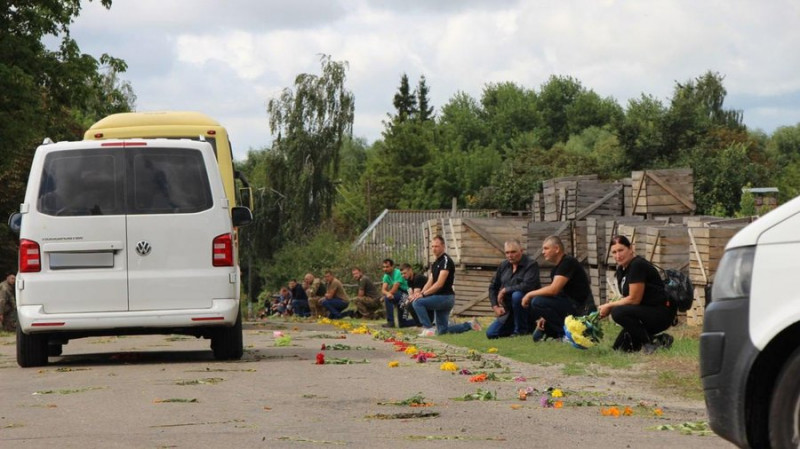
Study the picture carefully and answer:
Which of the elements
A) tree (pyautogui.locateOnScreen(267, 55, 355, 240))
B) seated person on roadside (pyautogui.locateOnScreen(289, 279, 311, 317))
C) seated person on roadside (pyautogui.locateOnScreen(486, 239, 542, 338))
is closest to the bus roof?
seated person on roadside (pyautogui.locateOnScreen(486, 239, 542, 338))

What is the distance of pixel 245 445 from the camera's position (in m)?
7.56

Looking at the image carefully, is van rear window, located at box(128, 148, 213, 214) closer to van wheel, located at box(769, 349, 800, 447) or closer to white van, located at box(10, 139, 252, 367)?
white van, located at box(10, 139, 252, 367)

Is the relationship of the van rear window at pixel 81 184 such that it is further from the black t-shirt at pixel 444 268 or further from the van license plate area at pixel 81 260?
the black t-shirt at pixel 444 268

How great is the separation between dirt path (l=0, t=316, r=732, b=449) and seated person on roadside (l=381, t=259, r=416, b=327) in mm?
11443

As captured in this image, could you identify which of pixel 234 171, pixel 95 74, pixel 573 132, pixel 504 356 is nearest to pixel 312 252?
pixel 95 74

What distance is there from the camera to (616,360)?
44.9 ft

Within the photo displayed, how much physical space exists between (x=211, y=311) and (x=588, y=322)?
3971 mm

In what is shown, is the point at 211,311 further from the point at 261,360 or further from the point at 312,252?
the point at 312,252

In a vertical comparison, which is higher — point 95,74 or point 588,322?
point 95,74

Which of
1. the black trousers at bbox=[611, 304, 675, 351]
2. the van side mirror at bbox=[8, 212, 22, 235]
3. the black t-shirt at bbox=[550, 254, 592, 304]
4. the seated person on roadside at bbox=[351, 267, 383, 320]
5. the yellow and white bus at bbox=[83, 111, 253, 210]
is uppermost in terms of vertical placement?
the yellow and white bus at bbox=[83, 111, 253, 210]

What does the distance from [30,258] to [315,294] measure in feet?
77.3

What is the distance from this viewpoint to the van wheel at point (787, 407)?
571 centimetres

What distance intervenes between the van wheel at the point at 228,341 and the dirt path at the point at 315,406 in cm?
23

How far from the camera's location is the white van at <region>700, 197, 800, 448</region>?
5.75 metres
